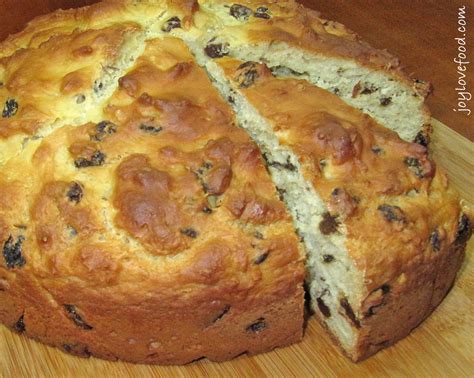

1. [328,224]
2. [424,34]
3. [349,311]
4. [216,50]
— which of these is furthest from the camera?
[424,34]

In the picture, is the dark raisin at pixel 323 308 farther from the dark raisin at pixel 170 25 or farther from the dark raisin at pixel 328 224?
the dark raisin at pixel 170 25

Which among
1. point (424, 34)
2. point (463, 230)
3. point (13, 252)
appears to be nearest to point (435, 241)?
point (463, 230)

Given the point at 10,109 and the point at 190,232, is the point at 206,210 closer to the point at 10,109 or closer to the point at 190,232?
the point at 190,232

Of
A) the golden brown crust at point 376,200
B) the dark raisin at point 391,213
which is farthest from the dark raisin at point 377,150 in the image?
the dark raisin at point 391,213

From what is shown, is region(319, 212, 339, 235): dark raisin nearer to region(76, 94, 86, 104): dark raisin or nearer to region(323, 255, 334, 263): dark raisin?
region(323, 255, 334, 263): dark raisin

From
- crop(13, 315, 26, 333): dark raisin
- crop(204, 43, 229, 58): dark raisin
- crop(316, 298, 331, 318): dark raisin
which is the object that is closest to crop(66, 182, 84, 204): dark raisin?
crop(13, 315, 26, 333): dark raisin

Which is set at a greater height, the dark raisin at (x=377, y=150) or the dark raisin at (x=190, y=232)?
the dark raisin at (x=190, y=232)
